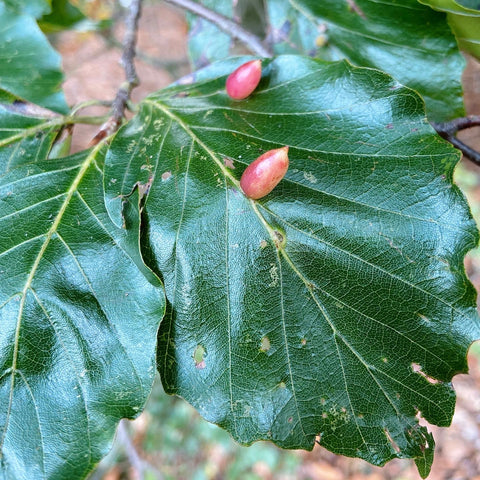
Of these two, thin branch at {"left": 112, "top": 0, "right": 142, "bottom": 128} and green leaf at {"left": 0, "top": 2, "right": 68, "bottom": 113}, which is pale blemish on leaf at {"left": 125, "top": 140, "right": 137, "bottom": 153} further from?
green leaf at {"left": 0, "top": 2, "right": 68, "bottom": 113}

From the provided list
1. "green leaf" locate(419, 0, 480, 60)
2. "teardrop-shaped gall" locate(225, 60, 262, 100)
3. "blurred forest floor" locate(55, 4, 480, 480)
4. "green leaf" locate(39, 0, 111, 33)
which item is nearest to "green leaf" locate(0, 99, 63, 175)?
"teardrop-shaped gall" locate(225, 60, 262, 100)

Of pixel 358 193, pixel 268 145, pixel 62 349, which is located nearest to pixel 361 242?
pixel 358 193

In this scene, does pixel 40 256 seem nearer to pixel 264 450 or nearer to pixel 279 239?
pixel 279 239

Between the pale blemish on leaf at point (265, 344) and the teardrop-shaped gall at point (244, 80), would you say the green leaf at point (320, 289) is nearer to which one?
the pale blemish on leaf at point (265, 344)

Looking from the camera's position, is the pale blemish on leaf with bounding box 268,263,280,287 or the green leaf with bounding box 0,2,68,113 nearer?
the pale blemish on leaf with bounding box 268,263,280,287

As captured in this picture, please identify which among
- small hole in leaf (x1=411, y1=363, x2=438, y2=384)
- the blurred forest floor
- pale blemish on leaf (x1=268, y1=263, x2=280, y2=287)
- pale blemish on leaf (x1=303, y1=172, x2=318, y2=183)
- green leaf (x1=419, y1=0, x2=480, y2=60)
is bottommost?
the blurred forest floor
